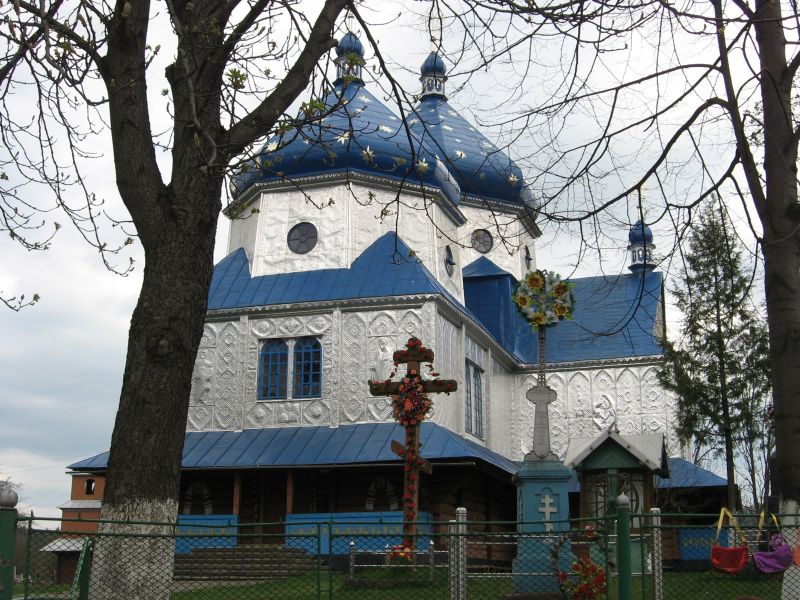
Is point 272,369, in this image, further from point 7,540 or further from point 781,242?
point 7,540

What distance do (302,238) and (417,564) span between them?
11.8 meters

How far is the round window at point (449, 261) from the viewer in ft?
77.4

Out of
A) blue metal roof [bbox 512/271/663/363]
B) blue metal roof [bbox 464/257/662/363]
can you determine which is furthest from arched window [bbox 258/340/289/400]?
blue metal roof [bbox 512/271/663/363]

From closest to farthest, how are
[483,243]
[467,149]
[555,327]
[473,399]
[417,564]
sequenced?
[417,564] < [473,399] < [555,327] < [483,243] < [467,149]

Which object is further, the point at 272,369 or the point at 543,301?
the point at 272,369

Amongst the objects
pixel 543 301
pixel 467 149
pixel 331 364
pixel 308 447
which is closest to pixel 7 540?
pixel 543 301

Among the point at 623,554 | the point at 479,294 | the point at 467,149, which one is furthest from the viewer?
the point at 467,149

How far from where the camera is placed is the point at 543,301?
14.8 meters

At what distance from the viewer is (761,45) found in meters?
8.93

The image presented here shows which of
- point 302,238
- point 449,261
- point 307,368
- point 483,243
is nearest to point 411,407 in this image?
point 307,368

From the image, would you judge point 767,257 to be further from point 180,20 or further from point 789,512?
point 180,20

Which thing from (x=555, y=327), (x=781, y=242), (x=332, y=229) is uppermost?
Result: (x=332, y=229)

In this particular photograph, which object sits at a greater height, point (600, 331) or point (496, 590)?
point (600, 331)

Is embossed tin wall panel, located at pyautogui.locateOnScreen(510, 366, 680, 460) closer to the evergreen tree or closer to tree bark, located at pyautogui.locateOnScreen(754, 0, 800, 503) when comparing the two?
the evergreen tree
